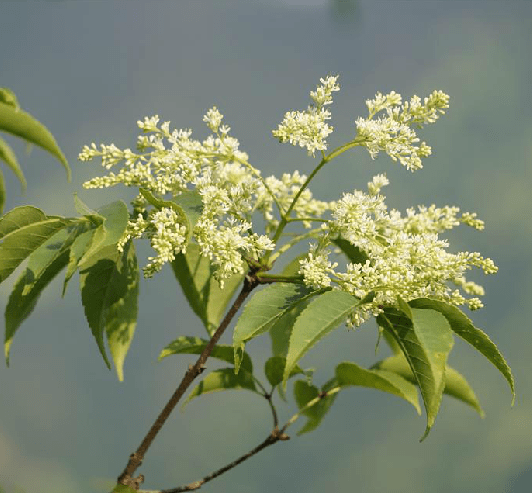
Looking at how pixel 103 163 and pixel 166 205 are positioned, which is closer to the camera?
pixel 166 205

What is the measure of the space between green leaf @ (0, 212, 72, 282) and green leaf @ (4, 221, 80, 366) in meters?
0.03

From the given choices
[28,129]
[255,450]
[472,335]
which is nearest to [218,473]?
[255,450]

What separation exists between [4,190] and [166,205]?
67 centimetres

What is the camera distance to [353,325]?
1.83 m

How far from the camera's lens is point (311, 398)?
8.31ft

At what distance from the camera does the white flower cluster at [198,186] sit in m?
1.92

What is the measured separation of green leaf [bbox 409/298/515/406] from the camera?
5.49 ft

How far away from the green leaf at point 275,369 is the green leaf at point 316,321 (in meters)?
0.55

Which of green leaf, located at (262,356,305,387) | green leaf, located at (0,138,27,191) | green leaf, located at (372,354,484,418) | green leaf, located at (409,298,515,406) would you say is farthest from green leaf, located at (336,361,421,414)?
green leaf, located at (0,138,27,191)

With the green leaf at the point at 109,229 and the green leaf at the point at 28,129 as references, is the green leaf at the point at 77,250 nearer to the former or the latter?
the green leaf at the point at 109,229

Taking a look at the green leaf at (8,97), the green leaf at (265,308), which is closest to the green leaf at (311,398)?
the green leaf at (265,308)

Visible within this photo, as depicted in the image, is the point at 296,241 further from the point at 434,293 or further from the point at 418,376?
the point at 418,376

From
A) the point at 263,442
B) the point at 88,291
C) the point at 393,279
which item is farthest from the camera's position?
the point at 263,442

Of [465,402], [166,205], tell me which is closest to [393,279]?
[166,205]
